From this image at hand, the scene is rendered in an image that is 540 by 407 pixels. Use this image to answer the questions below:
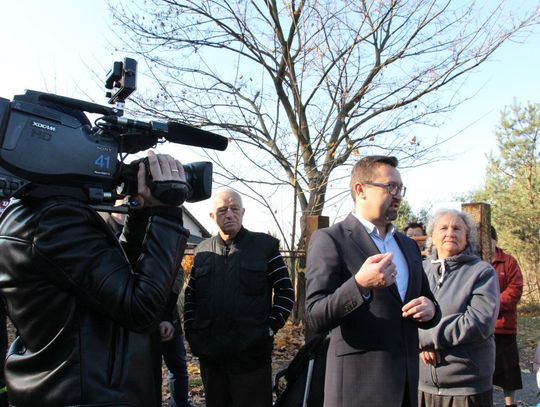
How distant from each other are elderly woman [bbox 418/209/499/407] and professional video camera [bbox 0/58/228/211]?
2.06m

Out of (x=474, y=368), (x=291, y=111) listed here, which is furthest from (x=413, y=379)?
(x=291, y=111)

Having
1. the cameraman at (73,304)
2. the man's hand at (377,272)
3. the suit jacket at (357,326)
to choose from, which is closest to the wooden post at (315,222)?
the suit jacket at (357,326)

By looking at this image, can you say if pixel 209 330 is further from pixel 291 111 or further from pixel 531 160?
pixel 531 160

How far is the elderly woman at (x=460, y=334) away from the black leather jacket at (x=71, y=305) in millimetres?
2209

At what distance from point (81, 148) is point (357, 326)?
1577mm

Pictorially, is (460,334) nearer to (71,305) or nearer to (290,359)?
(71,305)

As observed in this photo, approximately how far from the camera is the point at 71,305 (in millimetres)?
1508

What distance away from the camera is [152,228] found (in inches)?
65.3

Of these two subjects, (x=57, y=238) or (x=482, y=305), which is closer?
(x=57, y=238)

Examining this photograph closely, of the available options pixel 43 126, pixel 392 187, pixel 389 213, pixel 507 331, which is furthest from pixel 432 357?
pixel 43 126

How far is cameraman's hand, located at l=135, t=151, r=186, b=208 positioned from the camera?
1674 millimetres

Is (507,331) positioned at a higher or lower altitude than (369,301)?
lower

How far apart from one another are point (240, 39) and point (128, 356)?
8837 mm

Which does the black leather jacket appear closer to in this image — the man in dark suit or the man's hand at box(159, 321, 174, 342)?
the man in dark suit
